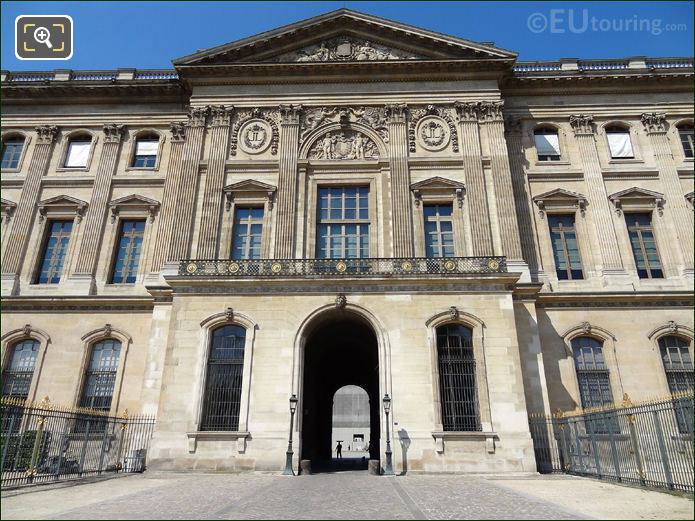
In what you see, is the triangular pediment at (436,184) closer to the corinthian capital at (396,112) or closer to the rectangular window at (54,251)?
the corinthian capital at (396,112)

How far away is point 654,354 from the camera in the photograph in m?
20.7

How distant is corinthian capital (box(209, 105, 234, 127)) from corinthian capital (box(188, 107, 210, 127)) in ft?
0.88

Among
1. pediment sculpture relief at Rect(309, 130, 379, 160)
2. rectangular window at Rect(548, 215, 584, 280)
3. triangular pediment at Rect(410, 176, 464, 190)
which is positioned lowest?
rectangular window at Rect(548, 215, 584, 280)

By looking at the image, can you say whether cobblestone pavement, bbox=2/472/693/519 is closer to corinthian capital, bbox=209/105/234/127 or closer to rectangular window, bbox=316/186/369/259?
rectangular window, bbox=316/186/369/259

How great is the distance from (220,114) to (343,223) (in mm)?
8280

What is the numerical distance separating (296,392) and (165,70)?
19.0m

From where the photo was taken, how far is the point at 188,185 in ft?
73.7

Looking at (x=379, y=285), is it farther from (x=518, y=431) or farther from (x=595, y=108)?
(x=595, y=108)

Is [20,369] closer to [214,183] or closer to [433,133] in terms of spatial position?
[214,183]

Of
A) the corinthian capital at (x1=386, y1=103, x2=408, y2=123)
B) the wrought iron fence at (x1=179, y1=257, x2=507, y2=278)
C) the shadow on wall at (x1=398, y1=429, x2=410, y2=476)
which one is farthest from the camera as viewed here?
the corinthian capital at (x1=386, y1=103, x2=408, y2=123)

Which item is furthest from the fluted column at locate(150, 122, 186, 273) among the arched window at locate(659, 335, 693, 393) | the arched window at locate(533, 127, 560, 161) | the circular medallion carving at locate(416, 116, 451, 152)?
the arched window at locate(659, 335, 693, 393)

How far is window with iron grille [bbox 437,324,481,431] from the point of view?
17.2 m

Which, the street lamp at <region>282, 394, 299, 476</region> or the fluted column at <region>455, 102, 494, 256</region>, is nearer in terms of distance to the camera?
the street lamp at <region>282, 394, 299, 476</region>

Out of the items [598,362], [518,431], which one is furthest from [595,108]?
[518,431]
